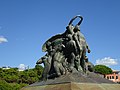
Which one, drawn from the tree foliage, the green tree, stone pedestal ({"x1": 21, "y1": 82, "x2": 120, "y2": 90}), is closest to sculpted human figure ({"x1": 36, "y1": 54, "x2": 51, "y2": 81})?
stone pedestal ({"x1": 21, "y1": 82, "x2": 120, "y2": 90})

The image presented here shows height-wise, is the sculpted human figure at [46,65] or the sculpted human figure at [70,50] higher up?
the sculpted human figure at [70,50]

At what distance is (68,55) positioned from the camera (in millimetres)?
12125

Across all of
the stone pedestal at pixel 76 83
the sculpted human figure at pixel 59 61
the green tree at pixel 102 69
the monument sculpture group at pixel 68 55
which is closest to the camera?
the stone pedestal at pixel 76 83

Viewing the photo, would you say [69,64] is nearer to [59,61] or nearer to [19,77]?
[59,61]

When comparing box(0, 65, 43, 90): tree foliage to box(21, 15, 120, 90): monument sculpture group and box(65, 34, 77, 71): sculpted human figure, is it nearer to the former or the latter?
box(21, 15, 120, 90): monument sculpture group

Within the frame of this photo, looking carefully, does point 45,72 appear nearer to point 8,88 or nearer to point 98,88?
point 98,88

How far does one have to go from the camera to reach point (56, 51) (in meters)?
12.4

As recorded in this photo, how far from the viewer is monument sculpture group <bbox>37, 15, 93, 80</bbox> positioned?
11.8 metres

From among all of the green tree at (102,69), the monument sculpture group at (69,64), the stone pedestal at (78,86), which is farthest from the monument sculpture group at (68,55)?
the green tree at (102,69)

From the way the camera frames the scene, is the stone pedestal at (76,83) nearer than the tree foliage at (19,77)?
Yes

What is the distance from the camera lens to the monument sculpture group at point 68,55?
1177 cm

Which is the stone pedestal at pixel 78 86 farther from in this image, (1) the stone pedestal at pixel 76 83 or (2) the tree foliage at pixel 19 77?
(2) the tree foliage at pixel 19 77

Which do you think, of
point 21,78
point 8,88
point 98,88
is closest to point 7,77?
point 21,78

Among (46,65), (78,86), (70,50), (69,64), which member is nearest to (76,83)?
(78,86)
